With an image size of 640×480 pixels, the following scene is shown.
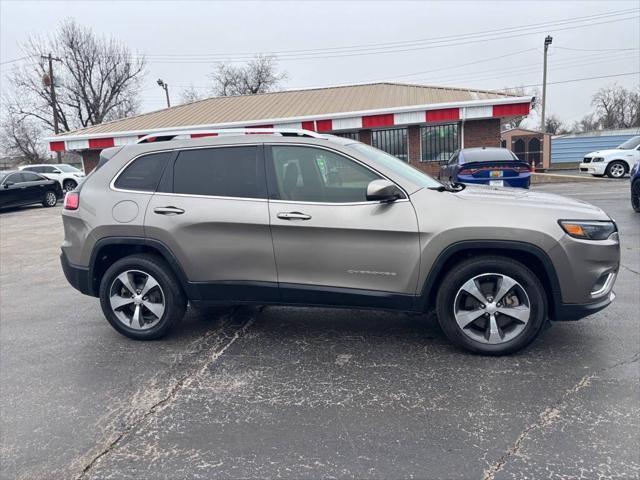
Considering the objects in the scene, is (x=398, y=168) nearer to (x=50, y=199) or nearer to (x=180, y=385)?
(x=180, y=385)

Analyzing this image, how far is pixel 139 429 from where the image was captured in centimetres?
294

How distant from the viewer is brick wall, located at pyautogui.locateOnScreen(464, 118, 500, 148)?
63.7 feet

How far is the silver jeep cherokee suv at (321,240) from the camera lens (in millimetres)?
3514

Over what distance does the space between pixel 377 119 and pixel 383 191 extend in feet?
53.4

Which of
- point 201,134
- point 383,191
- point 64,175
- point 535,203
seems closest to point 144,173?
point 201,134

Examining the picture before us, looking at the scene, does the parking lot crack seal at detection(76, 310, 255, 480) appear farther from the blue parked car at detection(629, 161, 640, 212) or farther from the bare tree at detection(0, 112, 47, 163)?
the bare tree at detection(0, 112, 47, 163)

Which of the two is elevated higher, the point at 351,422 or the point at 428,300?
the point at 428,300

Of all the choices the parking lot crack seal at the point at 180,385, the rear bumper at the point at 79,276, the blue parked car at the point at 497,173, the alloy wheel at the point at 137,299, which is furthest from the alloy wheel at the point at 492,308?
the blue parked car at the point at 497,173

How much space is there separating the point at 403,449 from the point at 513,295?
61.5 inches

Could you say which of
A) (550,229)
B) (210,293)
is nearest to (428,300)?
(550,229)

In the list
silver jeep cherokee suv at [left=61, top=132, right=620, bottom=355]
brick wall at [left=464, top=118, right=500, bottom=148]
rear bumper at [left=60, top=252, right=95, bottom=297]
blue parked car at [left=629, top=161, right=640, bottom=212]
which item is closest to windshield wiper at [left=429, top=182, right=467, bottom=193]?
silver jeep cherokee suv at [left=61, top=132, right=620, bottom=355]

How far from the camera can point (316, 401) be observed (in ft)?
10.4

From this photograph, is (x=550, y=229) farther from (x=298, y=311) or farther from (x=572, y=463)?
(x=298, y=311)

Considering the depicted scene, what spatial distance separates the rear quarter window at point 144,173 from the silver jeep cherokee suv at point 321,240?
1 centimetres
